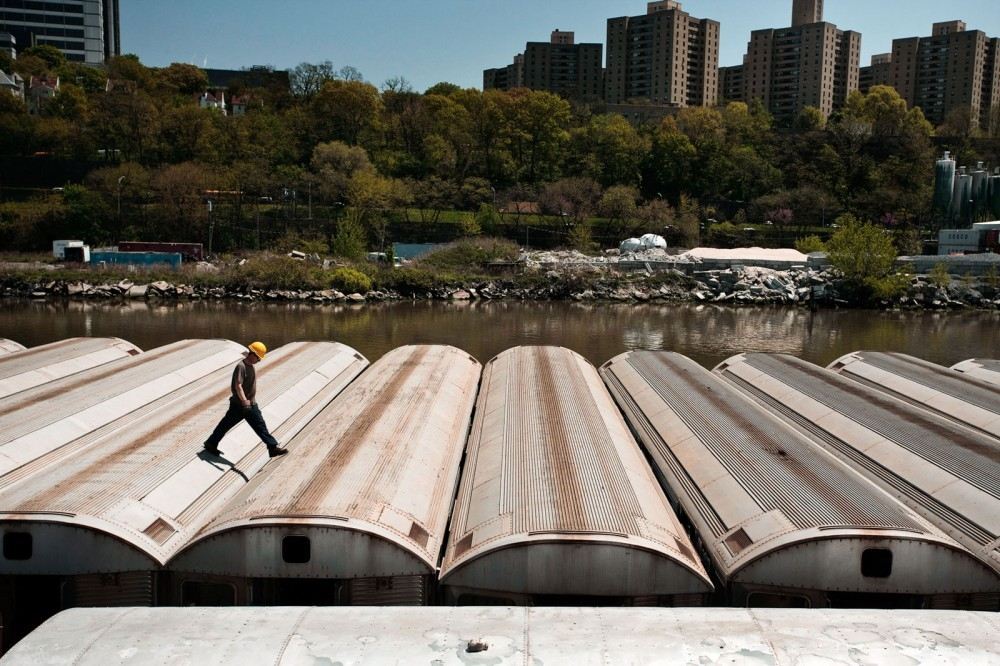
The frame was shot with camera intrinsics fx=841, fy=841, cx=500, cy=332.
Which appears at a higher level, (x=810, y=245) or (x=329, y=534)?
(x=810, y=245)

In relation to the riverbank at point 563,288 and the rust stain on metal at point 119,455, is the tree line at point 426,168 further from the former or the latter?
the rust stain on metal at point 119,455

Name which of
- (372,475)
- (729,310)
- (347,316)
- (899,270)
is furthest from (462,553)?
(899,270)

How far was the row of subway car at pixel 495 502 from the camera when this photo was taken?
876 centimetres

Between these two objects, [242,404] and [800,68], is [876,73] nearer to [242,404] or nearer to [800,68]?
[800,68]

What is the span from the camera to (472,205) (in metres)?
85.2

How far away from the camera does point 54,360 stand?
18.6 m

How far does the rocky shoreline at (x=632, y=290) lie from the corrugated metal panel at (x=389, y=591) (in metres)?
45.7

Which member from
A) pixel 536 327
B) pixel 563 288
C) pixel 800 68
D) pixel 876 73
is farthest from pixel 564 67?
pixel 536 327

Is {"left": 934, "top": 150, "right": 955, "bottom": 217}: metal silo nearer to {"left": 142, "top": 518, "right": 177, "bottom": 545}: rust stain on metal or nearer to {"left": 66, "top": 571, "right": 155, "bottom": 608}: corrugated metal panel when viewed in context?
{"left": 142, "top": 518, "right": 177, "bottom": 545}: rust stain on metal

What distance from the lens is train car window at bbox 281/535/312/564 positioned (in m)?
8.80

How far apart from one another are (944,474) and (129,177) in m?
76.8

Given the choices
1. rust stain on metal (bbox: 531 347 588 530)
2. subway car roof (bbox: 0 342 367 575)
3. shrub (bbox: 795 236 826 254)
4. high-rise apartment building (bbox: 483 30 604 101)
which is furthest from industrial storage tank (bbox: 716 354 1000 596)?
high-rise apartment building (bbox: 483 30 604 101)

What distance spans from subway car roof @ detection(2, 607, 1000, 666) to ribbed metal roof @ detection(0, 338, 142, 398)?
36.4 feet

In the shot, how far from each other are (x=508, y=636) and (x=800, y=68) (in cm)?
16800
